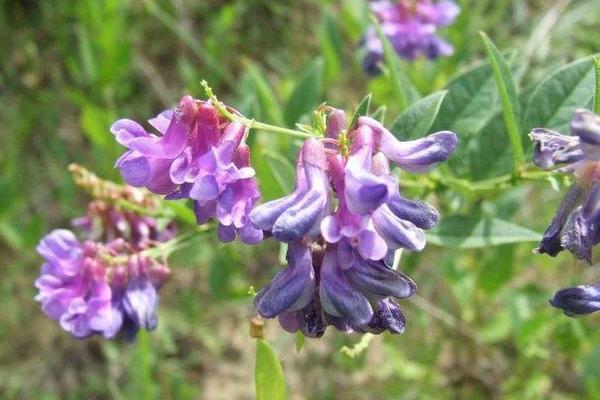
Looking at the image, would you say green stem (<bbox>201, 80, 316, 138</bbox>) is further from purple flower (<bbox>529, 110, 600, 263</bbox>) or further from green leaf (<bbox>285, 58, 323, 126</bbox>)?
green leaf (<bbox>285, 58, 323, 126</bbox>)

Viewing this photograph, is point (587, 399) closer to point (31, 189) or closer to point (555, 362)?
point (555, 362)

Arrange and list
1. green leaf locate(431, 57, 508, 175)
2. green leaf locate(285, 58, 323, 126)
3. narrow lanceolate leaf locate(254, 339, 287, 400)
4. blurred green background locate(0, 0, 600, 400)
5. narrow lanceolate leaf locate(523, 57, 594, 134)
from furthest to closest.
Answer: blurred green background locate(0, 0, 600, 400)
green leaf locate(285, 58, 323, 126)
green leaf locate(431, 57, 508, 175)
narrow lanceolate leaf locate(523, 57, 594, 134)
narrow lanceolate leaf locate(254, 339, 287, 400)

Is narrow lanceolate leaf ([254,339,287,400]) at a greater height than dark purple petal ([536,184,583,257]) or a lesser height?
lesser

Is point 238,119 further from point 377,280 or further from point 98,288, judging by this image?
point 98,288

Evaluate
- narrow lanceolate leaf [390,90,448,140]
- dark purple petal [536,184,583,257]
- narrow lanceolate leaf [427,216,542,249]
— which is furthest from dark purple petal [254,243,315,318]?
narrow lanceolate leaf [427,216,542,249]

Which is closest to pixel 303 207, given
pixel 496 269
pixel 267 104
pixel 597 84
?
pixel 597 84

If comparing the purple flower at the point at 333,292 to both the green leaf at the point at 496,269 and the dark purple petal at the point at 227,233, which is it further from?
the green leaf at the point at 496,269
